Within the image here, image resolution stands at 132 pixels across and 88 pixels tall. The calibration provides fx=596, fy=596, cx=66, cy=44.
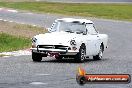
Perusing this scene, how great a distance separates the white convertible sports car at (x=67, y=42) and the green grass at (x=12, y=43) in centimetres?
528

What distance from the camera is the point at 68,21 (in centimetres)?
1986

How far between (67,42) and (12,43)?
9572mm

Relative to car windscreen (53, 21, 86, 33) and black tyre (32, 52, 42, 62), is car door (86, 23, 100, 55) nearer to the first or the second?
car windscreen (53, 21, 86, 33)

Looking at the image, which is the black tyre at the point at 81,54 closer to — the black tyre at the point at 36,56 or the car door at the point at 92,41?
the car door at the point at 92,41

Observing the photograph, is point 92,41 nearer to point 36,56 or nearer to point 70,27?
point 70,27

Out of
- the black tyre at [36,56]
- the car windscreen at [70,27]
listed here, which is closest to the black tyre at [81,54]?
the car windscreen at [70,27]

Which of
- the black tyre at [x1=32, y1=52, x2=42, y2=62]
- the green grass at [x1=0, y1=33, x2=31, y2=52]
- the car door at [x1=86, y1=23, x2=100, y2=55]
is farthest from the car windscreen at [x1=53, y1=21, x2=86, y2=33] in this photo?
the green grass at [x1=0, y1=33, x2=31, y2=52]

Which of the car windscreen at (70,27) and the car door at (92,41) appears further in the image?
the car windscreen at (70,27)

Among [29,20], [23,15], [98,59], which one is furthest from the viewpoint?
[23,15]

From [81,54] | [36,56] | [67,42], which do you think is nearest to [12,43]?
[36,56]

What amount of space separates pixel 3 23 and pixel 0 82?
96.5 ft

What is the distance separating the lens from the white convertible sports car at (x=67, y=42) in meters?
18.3

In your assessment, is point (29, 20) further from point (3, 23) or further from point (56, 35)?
point (56, 35)

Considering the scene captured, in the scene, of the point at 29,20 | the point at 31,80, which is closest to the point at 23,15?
the point at 29,20
